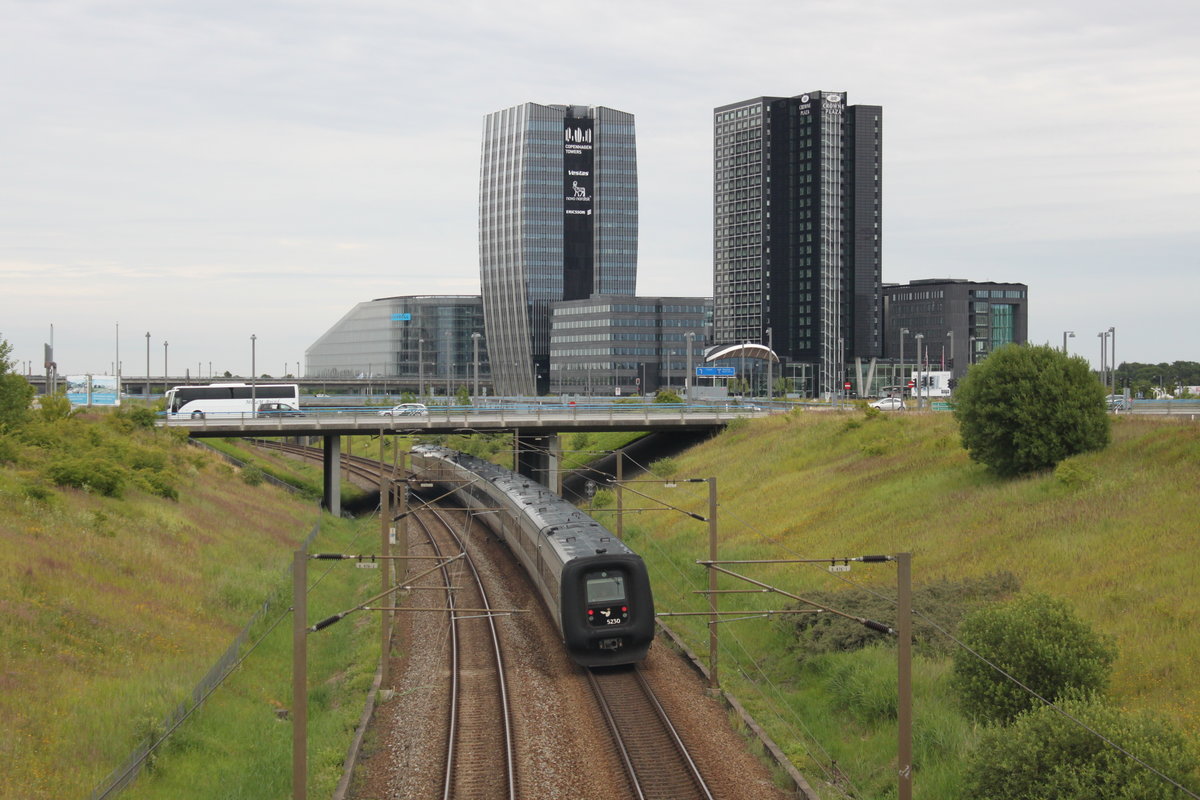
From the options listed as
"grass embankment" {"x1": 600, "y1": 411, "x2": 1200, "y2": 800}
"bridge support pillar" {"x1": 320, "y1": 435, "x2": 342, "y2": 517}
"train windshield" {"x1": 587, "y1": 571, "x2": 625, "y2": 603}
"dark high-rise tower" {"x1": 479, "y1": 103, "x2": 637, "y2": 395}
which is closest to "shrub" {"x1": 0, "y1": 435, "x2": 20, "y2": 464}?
"bridge support pillar" {"x1": 320, "y1": 435, "x2": 342, "y2": 517}

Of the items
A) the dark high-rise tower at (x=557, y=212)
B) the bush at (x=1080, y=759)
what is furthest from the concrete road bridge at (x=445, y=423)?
the dark high-rise tower at (x=557, y=212)

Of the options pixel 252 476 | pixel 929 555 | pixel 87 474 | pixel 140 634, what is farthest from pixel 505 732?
pixel 252 476

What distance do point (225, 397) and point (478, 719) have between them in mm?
70314

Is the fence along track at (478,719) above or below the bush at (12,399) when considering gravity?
below

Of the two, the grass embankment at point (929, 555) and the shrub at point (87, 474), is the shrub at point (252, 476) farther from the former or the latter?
the grass embankment at point (929, 555)

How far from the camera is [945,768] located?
66.7 ft

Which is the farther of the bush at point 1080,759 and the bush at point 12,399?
the bush at point 12,399

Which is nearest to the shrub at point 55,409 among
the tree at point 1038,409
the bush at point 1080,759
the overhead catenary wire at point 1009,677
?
the overhead catenary wire at point 1009,677

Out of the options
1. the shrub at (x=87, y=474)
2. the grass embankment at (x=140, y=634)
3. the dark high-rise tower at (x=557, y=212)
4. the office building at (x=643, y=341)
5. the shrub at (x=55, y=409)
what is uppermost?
the dark high-rise tower at (x=557, y=212)

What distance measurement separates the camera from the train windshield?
93.3 ft

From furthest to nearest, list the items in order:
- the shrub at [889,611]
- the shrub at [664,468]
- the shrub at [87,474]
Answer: the shrub at [664,468] < the shrub at [87,474] < the shrub at [889,611]

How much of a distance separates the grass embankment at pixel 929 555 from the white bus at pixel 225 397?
→ 43838 mm

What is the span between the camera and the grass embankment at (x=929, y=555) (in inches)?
872

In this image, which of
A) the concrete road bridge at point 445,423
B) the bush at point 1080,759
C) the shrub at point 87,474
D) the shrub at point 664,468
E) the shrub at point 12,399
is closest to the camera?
the bush at point 1080,759
